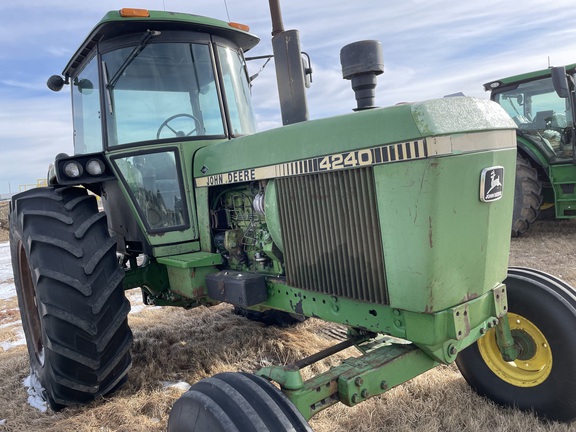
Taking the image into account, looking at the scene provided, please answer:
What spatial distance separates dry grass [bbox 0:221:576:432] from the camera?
8.30ft

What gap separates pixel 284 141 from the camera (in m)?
2.44

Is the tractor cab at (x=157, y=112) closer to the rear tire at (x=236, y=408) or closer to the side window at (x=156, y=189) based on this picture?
the side window at (x=156, y=189)

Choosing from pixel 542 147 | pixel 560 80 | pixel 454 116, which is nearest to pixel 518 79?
pixel 542 147

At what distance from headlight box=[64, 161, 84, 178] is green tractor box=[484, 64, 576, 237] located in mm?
6282

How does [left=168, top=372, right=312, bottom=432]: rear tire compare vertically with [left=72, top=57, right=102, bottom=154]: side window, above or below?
below

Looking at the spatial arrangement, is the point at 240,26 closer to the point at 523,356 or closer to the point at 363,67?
the point at 363,67

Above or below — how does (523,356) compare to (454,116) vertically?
below

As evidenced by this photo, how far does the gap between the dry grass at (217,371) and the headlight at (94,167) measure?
142 cm

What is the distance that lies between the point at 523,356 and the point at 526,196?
5.07 metres

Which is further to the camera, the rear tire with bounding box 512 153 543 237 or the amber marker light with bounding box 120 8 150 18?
the rear tire with bounding box 512 153 543 237

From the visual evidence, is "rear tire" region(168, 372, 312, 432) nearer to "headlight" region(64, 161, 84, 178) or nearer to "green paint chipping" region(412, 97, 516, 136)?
"green paint chipping" region(412, 97, 516, 136)

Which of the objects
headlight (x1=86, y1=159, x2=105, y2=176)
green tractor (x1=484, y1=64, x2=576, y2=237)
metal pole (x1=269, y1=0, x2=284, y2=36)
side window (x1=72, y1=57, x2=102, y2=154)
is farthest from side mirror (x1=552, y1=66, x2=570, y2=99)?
headlight (x1=86, y1=159, x2=105, y2=176)

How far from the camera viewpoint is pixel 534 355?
8.64 feet

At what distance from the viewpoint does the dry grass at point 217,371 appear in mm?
2531
